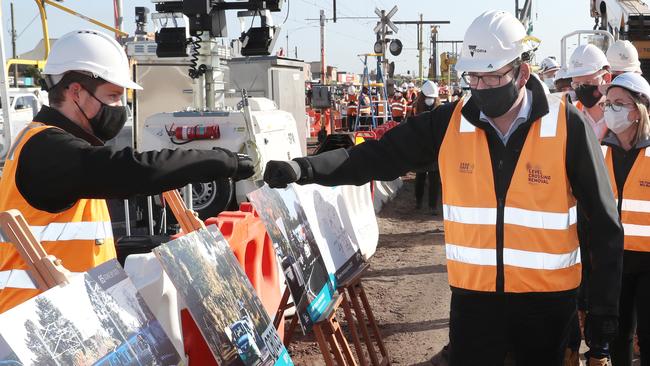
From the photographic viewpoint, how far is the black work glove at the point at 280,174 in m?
3.44

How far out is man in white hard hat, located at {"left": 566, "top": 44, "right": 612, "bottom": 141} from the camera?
6.24 meters

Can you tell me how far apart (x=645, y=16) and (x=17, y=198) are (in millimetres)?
13275

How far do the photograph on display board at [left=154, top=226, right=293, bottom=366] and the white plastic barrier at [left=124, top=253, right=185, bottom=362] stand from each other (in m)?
0.35

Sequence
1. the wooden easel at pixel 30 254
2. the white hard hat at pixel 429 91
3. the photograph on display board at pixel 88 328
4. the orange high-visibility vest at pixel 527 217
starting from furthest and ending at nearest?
1. the white hard hat at pixel 429 91
2. the orange high-visibility vest at pixel 527 217
3. the wooden easel at pixel 30 254
4. the photograph on display board at pixel 88 328

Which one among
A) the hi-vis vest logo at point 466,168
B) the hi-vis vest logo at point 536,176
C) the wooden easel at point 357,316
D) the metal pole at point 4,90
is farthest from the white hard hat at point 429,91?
the hi-vis vest logo at point 536,176

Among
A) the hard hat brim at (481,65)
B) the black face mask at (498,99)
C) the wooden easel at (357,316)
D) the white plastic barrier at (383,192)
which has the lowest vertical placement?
the white plastic barrier at (383,192)

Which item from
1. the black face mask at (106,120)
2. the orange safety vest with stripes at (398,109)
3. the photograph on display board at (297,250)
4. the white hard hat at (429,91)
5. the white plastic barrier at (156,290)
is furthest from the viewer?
the orange safety vest with stripes at (398,109)

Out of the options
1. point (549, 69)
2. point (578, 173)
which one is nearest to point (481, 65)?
point (578, 173)

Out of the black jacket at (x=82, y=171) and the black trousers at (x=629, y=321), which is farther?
the black trousers at (x=629, y=321)

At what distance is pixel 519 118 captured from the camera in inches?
133

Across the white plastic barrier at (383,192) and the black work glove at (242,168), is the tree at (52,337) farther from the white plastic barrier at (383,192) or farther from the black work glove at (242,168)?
the white plastic barrier at (383,192)

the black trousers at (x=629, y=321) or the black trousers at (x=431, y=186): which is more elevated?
the black trousers at (x=629, y=321)

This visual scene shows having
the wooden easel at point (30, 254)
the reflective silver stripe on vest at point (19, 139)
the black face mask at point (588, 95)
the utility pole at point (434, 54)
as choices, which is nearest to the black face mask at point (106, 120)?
the reflective silver stripe on vest at point (19, 139)

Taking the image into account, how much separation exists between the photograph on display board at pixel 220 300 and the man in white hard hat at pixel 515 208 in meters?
0.44
